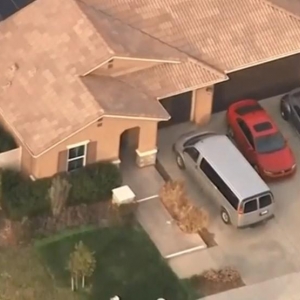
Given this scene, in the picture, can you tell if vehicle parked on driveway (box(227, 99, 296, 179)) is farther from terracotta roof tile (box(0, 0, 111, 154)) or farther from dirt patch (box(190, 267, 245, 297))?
terracotta roof tile (box(0, 0, 111, 154))

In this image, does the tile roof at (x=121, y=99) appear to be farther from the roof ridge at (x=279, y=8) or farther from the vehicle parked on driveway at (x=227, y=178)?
the roof ridge at (x=279, y=8)

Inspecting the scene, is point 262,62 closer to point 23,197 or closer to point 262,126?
point 262,126

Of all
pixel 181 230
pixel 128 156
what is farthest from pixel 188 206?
pixel 128 156

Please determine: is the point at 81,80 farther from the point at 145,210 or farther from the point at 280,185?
the point at 280,185

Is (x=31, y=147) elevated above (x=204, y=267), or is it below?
above

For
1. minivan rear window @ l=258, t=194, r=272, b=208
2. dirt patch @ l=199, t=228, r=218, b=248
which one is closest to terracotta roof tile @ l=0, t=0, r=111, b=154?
dirt patch @ l=199, t=228, r=218, b=248

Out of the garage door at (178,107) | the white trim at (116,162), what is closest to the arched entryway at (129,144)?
the white trim at (116,162)

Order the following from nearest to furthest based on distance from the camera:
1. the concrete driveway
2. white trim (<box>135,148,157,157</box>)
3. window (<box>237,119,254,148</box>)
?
the concrete driveway < white trim (<box>135,148,157,157</box>) < window (<box>237,119,254,148</box>)

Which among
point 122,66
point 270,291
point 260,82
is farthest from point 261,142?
point 270,291
